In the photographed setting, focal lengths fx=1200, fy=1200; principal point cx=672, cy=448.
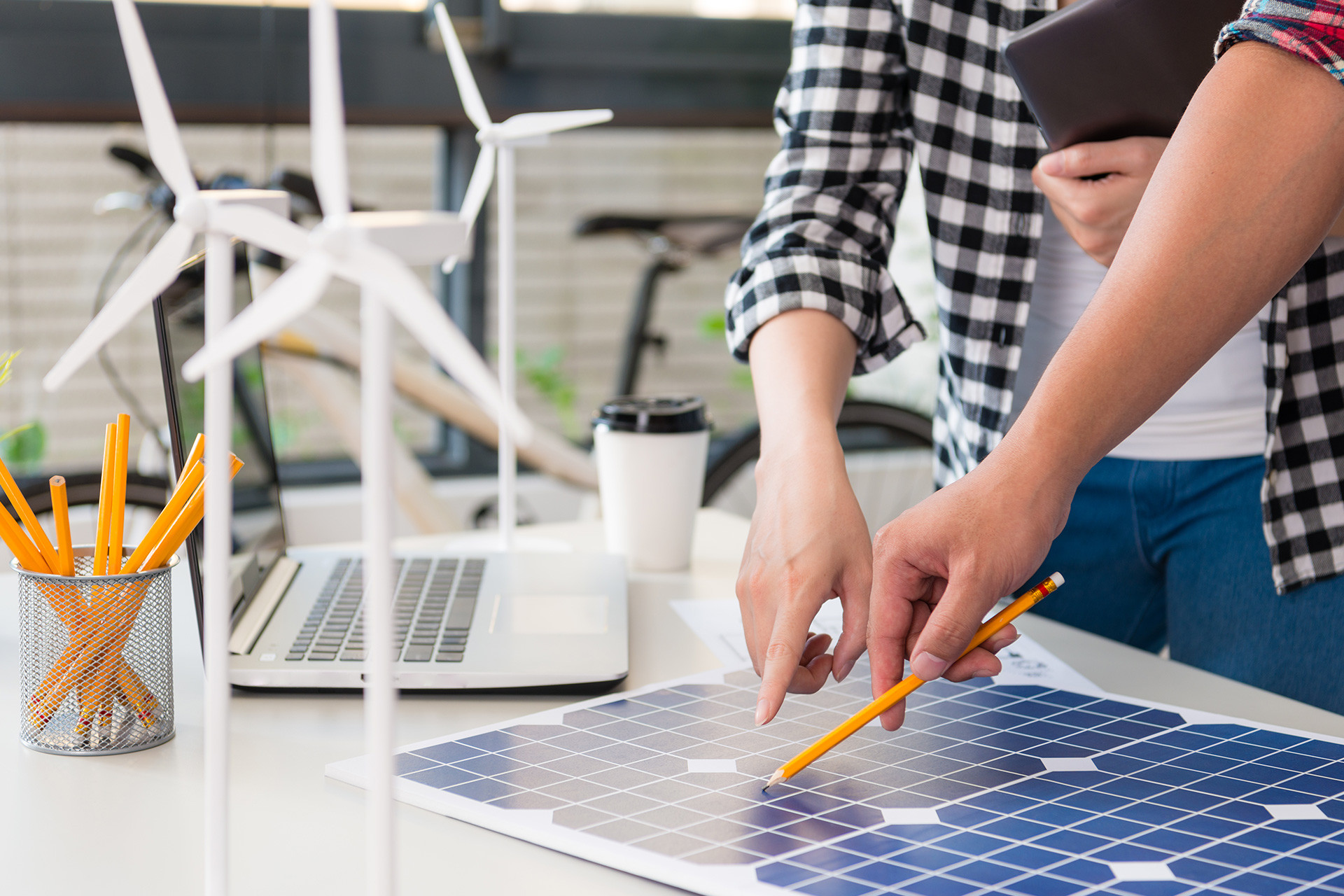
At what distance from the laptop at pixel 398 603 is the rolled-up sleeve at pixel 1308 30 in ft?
1.50

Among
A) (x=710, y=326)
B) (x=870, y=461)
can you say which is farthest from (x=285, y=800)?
(x=870, y=461)

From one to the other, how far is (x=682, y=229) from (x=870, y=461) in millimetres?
758

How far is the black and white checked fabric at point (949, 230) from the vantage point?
811mm

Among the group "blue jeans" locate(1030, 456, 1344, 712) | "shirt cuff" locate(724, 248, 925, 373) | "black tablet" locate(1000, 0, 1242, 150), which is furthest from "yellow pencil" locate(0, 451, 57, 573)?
"blue jeans" locate(1030, 456, 1344, 712)

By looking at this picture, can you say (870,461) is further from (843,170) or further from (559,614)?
(559,614)

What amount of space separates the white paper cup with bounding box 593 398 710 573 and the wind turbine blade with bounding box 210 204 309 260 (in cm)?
63

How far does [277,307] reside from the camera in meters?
0.32

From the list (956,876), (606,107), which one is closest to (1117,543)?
(956,876)

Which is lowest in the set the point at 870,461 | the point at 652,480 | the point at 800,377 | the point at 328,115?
the point at 870,461

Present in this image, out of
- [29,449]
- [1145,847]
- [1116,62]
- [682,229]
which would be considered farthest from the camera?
[682,229]

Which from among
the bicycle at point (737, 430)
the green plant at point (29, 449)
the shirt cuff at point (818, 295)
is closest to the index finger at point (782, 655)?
the shirt cuff at point (818, 295)

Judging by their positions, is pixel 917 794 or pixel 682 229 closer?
pixel 917 794

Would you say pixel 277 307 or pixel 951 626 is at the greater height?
pixel 277 307

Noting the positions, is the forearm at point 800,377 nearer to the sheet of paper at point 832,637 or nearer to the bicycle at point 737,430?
the sheet of paper at point 832,637
